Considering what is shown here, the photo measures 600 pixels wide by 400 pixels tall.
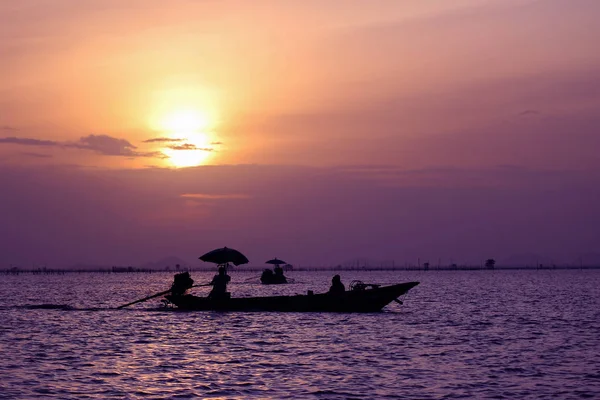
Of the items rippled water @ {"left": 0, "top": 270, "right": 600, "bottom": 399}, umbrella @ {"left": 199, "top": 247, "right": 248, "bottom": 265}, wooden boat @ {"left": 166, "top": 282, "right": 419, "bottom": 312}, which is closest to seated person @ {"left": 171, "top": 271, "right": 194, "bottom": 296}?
wooden boat @ {"left": 166, "top": 282, "right": 419, "bottom": 312}

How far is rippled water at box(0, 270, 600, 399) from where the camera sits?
74.8 feet

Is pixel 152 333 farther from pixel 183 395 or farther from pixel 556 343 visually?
pixel 556 343

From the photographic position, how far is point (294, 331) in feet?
130

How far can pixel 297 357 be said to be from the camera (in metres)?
29.9

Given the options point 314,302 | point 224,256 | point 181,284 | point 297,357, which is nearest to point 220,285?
point 224,256

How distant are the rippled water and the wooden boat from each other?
688mm

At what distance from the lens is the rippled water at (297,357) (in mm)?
22812

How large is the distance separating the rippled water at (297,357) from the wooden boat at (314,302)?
0.69 m

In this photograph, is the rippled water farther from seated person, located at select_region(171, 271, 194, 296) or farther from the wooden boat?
seated person, located at select_region(171, 271, 194, 296)

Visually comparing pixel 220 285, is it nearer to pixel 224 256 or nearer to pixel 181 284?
pixel 224 256

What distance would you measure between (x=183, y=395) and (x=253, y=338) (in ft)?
49.0

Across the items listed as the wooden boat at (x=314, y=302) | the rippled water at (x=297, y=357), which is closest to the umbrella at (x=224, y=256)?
the wooden boat at (x=314, y=302)

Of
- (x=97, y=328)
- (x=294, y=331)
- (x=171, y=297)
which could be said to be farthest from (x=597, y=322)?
(x=97, y=328)

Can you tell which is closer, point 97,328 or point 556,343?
point 556,343
